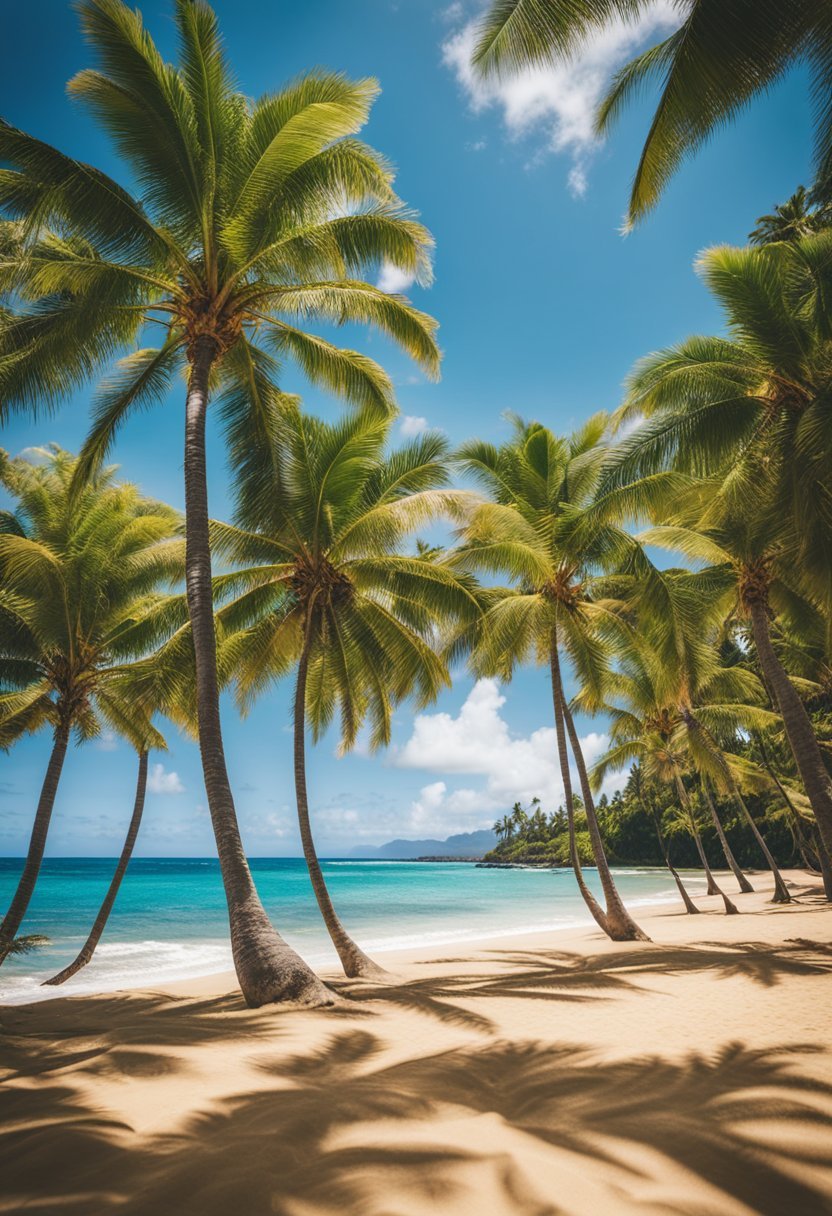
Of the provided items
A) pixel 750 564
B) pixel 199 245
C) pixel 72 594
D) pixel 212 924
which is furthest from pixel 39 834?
pixel 212 924

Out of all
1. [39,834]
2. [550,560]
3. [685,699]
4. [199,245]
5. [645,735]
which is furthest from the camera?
[645,735]

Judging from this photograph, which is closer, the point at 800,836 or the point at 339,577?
the point at 339,577

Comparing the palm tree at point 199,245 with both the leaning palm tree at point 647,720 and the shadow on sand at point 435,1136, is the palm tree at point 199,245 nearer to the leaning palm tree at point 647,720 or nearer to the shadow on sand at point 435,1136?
the shadow on sand at point 435,1136

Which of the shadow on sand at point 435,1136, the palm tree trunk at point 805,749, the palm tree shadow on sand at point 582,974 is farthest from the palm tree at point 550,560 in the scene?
the shadow on sand at point 435,1136

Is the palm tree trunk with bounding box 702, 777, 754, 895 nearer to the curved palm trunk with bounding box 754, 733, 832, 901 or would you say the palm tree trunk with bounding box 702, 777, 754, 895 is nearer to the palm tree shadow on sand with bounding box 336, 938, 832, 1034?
the curved palm trunk with bounding box 754, 733, 832, 901

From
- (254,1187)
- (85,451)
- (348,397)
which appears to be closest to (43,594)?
(85,451)

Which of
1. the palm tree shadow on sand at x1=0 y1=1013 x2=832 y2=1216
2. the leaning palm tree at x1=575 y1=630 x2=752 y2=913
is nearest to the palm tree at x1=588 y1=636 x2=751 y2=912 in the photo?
the leaning palm tree at x1=575 y1=630 x2=752 y2=913

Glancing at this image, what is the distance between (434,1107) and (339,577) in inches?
340

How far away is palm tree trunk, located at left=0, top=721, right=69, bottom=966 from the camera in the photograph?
9977mm

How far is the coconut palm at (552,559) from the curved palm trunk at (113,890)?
769cm

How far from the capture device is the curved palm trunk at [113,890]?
498 inches

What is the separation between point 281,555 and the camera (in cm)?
1152

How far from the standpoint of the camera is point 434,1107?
12.0 ft

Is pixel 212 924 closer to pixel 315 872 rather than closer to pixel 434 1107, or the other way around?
pixel 315 872
